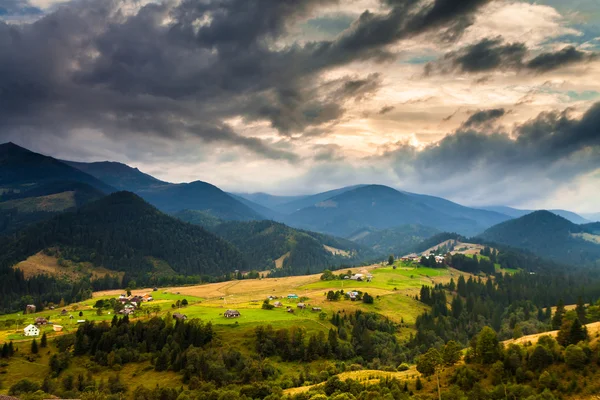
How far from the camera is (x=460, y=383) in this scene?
71562 millimetres

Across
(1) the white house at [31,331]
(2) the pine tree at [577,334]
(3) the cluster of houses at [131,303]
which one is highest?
(2) the pine tree at [577,334]

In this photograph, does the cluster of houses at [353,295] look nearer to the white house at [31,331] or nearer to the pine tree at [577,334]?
the pine tree at [577,334]

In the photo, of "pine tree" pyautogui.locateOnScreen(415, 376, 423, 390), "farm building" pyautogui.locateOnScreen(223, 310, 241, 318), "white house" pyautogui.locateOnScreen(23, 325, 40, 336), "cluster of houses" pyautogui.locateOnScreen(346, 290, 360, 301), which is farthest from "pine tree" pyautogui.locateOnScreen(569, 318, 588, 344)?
"white house" pyautogui.locateOnScreen(23, 325, 40, 336)

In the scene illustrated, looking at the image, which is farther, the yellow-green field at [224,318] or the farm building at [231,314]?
the farm building at [231,314]

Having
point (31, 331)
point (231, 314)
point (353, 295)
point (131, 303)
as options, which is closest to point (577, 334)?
point (231, 314)

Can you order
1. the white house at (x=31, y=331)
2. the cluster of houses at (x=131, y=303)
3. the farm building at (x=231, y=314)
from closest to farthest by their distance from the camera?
the white house at (x=31, y=331), the farm building at (x=231, y=314), the cluster of houses at (x=131, y=303)

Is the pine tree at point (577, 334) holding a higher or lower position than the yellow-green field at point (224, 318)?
higher

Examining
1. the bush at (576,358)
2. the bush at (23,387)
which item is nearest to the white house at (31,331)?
Answer: the bush at (23,387)

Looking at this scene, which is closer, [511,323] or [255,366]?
[255,366]

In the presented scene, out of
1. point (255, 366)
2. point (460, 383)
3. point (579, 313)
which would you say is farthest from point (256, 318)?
point (579, 313)

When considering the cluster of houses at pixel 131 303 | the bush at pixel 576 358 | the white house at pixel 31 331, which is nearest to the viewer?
the bush at pixel 576 358

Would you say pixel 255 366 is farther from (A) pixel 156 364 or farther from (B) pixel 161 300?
(B) pixel 161 300

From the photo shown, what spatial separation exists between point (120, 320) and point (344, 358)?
7526 centimetres

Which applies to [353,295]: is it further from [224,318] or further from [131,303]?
[131,303]
